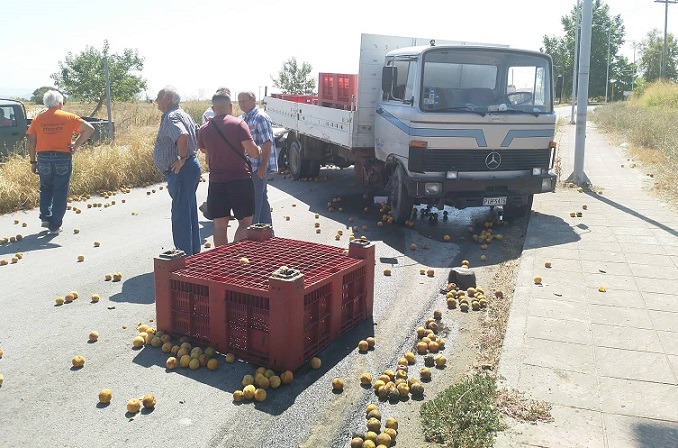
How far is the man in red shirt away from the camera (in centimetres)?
697

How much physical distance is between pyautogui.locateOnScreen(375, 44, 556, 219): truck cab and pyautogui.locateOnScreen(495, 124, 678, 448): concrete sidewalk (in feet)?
3.28

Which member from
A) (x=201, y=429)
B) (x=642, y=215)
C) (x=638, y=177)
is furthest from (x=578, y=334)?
(x=638, y=177)

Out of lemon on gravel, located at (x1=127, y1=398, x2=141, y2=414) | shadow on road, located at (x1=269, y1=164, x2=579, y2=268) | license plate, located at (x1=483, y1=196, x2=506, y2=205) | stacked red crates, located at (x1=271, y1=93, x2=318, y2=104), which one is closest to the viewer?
lemon on gravel, located at (x1=127, y1=398, x2=141, y2=414)

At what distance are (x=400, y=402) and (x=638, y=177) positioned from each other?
41.8ft

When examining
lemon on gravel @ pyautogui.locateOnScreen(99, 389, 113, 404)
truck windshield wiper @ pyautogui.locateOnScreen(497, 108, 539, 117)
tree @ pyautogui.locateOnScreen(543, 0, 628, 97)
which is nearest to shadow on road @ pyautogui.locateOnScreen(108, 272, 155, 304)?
lemon on gravel @ pyautogui.locateOnScreen(99, 389, 113, 404)

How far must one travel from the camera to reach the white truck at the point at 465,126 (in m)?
9.41

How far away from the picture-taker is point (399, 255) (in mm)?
8680

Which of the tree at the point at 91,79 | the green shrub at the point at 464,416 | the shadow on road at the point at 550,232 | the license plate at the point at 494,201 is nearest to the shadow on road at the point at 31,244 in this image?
the license plate at the point at 494,201

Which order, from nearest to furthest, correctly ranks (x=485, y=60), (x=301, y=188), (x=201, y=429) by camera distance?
1. (x=201, y=429)
2. (x=485, y=60)
3. (x=301, y=188)

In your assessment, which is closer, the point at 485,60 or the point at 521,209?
the point at 485,60

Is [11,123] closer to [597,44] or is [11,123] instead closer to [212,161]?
[212,161]

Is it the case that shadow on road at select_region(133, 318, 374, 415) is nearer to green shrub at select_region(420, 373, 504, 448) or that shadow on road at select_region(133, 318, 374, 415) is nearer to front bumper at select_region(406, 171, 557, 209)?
green shrub at select_region(420, 373, 504, 448)

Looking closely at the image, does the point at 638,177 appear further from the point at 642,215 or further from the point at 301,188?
the point at 301,188

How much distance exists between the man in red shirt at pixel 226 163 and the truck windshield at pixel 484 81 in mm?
3450
